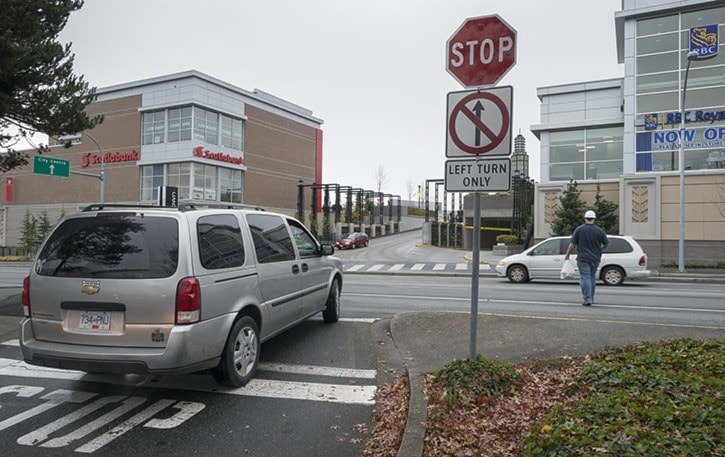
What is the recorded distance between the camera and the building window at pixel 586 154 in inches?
1104

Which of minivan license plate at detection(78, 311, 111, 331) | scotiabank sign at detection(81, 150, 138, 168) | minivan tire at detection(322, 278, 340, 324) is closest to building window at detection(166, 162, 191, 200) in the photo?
scotiabank sign at detection(81, 150, 138, 168)

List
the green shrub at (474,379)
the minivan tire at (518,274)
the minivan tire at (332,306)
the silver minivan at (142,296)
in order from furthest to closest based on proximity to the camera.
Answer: the minivan tire at (518,274) < the minivan tire at (332,306) < the silver minivan at (142,296) < the green shrub at (474,379)

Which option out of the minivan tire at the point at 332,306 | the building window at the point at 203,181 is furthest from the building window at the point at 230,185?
the minivan tire at the point at 332,306

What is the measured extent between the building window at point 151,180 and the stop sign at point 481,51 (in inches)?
1570

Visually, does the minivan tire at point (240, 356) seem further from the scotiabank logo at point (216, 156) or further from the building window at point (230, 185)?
the building window at point (230, 185)

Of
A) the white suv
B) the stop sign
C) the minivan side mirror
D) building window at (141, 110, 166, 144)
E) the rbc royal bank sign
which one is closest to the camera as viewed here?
the stop sign

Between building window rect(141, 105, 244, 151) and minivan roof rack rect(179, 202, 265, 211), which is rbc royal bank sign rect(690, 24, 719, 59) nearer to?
minivan roof rack rect(179, 202, 265, 211)

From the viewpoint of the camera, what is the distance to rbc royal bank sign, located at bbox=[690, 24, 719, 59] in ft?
73.2

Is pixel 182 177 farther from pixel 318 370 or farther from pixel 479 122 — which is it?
pixel 479 122

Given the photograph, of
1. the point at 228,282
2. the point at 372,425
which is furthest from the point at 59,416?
the point at 372,425

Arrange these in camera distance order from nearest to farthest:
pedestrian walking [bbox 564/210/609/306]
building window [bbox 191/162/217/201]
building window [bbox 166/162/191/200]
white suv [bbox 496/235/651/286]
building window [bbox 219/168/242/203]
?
1. pedestrian walking [bbox 564/210/609/306]
2. white suv [bbox 496/235/651/286]
3. building window [bbox 166/162/191/200]
4. building window [bbox 191/162/217/201]
5. building window [bbox 219/168/242/203]

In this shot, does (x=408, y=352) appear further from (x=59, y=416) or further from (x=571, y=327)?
(x=59, y=416)

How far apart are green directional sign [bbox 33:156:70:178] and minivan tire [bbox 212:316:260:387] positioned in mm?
22879

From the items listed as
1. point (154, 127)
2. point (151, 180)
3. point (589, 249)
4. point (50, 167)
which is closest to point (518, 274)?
point (589, 249)
